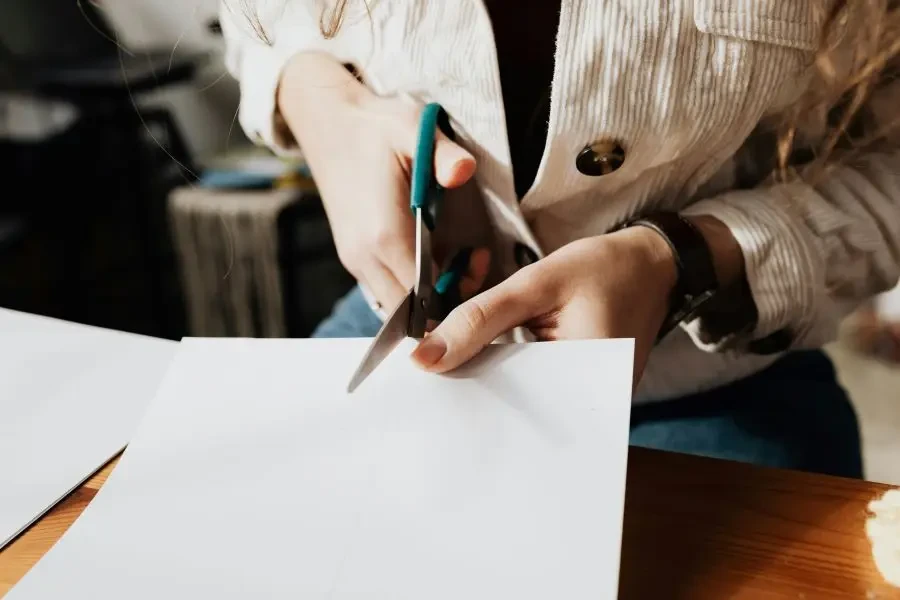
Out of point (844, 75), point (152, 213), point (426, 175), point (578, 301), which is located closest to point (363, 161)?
point (426, 175)

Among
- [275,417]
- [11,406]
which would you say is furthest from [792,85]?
[11,406]

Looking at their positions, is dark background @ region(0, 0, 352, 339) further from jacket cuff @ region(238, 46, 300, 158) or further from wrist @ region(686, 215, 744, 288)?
wrist @ region(686, 215, 744, 288)

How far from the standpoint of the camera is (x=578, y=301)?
37cm

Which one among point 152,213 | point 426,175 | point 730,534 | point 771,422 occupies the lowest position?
point 152,213

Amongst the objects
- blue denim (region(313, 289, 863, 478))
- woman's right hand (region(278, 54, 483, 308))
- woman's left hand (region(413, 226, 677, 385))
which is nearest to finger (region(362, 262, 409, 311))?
woman's right hand (region(278, 54, 483, 308))

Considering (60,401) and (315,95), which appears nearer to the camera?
(60,401)

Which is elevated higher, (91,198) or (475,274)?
(475,274)

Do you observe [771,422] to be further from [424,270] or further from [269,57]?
[269,57]

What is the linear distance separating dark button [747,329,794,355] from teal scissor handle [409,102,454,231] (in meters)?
0.24

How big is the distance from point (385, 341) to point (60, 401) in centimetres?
22

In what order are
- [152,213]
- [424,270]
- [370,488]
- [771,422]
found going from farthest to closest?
[152,213] → [771,422] → [424,270] → [370,488]

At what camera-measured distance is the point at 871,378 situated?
125 centimetres

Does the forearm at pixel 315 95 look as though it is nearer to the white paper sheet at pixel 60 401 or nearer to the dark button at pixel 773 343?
the white paper sheet at pixel 60 401

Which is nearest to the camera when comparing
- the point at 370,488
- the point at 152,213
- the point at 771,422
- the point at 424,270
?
the point at 370,488
